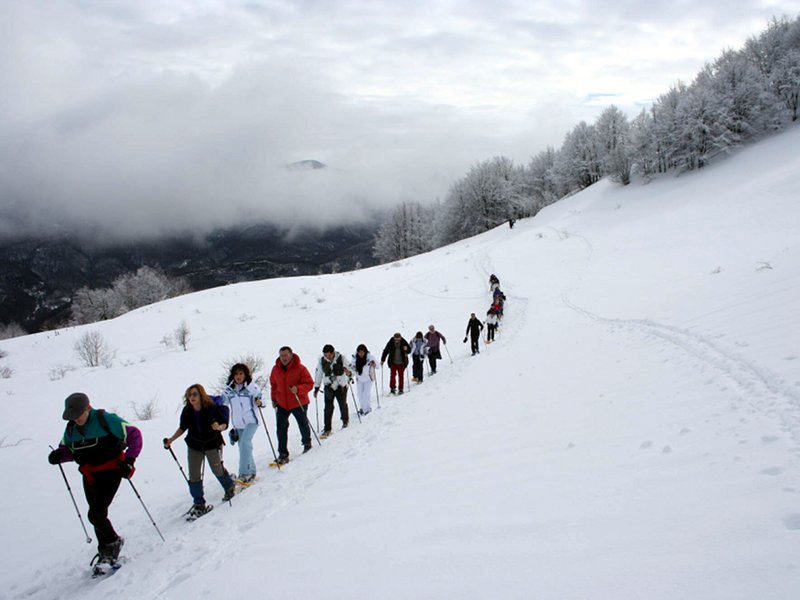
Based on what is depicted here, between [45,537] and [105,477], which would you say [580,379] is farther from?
[45,537]

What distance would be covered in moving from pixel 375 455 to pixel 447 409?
2.31m

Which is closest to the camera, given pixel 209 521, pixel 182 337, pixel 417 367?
pixel 209 521

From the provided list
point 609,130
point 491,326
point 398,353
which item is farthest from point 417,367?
point 609,130

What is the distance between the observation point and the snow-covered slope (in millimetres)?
2891

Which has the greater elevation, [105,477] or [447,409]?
[105,477]

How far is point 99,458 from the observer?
196 inches

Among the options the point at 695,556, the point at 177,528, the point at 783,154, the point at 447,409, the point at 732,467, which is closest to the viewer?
the point at 695,556

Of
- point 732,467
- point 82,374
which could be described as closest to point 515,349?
point 732,467

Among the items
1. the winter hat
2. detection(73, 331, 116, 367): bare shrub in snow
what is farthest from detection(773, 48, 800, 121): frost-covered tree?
detection(73, 331, 116, 367): bare shrub in snow

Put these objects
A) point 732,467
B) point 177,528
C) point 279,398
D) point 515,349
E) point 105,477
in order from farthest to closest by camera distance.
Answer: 1. point 515,349
2. point 279,398
3. point 177,528
4. point 105,477
5. point 732,467

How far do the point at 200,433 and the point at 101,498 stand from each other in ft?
4.44

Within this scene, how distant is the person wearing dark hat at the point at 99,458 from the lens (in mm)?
4906

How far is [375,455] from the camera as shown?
261 inches

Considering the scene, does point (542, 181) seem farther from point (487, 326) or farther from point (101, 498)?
point (101, 498)
